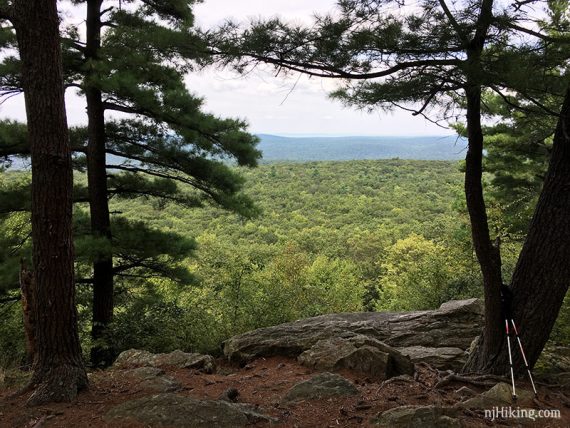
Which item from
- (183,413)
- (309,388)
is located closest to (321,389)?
(309,388)

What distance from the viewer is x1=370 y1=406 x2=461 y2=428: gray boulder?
9.36ft

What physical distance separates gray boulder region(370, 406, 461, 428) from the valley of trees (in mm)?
1264

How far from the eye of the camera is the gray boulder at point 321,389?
3793mm

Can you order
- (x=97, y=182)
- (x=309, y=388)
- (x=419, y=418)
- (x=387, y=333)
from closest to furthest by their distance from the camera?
(x=419, y=418)
(x=309, y=388)
(x=387, y=333)
(x=97, y=182)

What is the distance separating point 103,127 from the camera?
7254 millimetres

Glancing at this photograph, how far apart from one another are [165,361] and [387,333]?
326 centimetres

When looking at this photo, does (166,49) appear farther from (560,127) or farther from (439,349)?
(439,349)

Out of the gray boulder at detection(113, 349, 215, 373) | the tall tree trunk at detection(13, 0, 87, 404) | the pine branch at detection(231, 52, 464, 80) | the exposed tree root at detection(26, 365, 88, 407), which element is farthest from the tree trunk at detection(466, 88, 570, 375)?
the tall tree trunk at detection(13, 0, 87, 404)

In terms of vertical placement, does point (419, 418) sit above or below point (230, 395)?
above

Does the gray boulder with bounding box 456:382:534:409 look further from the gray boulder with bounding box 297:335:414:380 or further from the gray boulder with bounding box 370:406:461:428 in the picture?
the gray boulder with bounding box 297:335:414:380

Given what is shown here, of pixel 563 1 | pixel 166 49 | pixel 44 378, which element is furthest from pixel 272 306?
pixel 563 1

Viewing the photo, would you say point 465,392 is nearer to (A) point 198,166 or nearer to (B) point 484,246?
(B) point 484,246

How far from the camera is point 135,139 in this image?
7.75 meters

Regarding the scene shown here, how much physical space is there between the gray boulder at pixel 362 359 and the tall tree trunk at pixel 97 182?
342 centimetres
